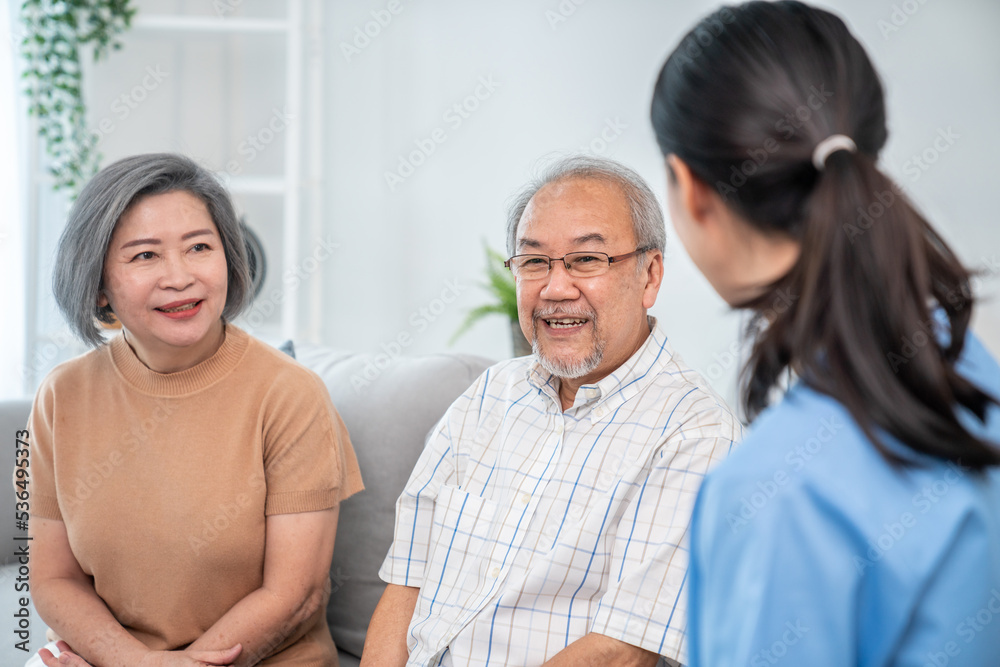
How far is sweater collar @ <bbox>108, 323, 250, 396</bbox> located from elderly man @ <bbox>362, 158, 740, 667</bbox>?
16.7 inches

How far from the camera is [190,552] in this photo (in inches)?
54.0

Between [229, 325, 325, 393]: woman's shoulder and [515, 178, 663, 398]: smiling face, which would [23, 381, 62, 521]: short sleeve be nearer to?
[229, 325, 325, 393]: woman's shoulder

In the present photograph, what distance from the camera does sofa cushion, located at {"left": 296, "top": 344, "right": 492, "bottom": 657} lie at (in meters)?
1.63

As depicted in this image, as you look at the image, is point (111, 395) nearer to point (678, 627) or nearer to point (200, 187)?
point (200, 187)

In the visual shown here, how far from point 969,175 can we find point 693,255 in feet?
6.55

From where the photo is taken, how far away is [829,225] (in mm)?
628

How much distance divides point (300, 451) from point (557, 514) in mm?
500

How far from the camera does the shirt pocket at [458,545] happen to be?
1314 millimetres

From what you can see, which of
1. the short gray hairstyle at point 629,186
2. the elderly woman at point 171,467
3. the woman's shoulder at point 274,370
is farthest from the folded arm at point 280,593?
the short gray hairstyle at point 629,186

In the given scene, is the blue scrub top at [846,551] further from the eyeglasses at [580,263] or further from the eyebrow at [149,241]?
the eyebrow at [149,241]

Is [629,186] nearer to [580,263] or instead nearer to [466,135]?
[580,263]

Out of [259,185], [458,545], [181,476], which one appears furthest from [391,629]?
[259,185]

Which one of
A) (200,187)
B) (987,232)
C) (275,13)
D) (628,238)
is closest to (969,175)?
(987,232)

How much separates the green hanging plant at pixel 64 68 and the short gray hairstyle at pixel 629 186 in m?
2.20
